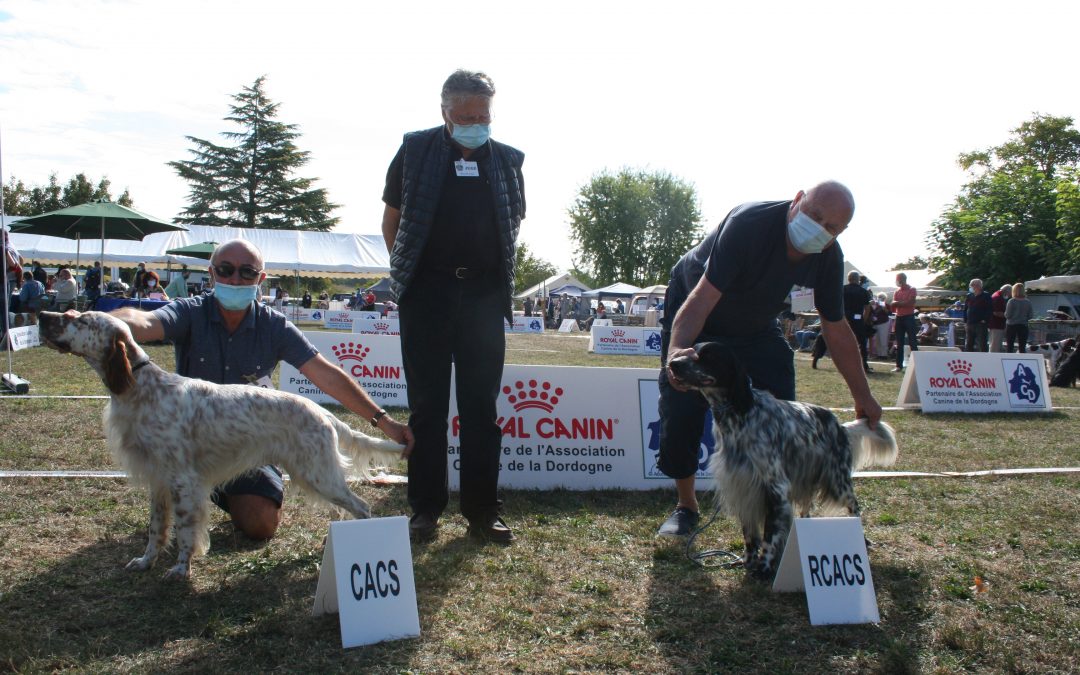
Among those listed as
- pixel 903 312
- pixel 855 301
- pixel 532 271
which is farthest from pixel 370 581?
pixel 532 271

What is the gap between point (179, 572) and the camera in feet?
9.34

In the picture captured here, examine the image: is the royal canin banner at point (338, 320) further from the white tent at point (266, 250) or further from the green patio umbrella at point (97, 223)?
the green patio umbrella at point (97, 223)

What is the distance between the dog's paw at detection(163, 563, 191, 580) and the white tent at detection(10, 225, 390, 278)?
739 inches

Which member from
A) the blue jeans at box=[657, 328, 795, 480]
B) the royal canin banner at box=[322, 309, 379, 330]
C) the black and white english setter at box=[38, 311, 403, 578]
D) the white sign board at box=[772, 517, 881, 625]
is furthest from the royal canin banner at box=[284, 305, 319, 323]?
the white sign board at box=[772, 517, 881, 625]

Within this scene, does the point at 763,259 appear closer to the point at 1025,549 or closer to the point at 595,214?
the point at 1025,549

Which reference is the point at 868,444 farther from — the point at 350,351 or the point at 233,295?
the point at 350,351

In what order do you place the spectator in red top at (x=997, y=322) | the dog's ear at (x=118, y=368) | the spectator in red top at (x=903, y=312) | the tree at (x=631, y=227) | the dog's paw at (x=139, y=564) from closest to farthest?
the dog's ear at (x=118, y=368) → the dog's paw at (x=139, y=564) → the spectator in red top at (x=903, y=312) → the spectator in red top at (x=997, y=322) → the tree at (x=631, y=227)

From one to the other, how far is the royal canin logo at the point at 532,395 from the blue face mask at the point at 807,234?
208cm

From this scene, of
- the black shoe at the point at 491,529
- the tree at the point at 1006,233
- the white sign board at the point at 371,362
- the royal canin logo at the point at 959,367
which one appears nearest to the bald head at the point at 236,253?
the black shoe at the point at 491,529

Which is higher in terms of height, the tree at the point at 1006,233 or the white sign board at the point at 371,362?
the tree at the point at 1006,233

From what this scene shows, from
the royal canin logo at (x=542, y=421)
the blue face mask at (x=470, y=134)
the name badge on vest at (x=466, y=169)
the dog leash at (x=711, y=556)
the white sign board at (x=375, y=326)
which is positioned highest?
the blue face mask at (x=470, y=134)

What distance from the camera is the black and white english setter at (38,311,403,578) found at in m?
2.78

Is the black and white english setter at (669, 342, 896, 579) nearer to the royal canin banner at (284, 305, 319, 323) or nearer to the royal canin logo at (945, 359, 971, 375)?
the royal canin logo at (945, 359, 971, 375)

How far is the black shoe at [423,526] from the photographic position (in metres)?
3.40
